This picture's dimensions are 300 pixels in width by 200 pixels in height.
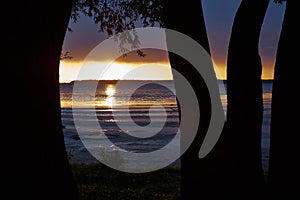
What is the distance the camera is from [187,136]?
6.26 meters

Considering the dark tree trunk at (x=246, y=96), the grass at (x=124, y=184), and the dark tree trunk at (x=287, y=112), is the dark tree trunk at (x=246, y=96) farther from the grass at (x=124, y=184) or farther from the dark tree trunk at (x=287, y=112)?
the grass at (x=124, y=184)

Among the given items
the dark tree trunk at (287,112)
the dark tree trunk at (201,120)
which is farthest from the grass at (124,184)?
the dark tree trunk at (287,112)

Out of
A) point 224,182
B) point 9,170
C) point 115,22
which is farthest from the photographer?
point 115,22

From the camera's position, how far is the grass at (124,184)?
37.5ft

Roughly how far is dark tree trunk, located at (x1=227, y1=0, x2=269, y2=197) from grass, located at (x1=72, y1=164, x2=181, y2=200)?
16.2 ft

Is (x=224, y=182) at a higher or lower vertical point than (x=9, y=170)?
lower

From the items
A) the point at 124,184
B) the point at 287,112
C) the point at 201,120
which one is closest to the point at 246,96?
the point at 201,120

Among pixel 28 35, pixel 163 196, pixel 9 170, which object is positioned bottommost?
pixel 163 196

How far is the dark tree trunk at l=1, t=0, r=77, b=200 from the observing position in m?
4.66

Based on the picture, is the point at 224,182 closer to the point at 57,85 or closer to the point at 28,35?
the point at 57,85

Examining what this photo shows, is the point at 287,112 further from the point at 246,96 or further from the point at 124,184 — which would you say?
the point at 124,184

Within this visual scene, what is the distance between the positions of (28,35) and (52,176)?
163 centimetres

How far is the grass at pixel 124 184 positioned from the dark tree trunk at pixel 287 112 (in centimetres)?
579

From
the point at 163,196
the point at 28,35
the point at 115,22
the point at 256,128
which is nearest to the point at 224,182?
the point at 256,128
